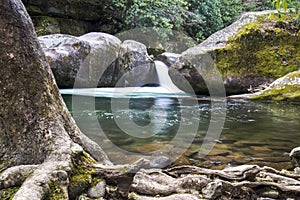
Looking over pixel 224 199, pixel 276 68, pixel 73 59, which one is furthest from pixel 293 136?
pixel 73 59

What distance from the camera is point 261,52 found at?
11.8m

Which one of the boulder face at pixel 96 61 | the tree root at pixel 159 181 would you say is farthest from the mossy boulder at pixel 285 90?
the tree root at pixel 159 181

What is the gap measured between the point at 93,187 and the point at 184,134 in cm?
356

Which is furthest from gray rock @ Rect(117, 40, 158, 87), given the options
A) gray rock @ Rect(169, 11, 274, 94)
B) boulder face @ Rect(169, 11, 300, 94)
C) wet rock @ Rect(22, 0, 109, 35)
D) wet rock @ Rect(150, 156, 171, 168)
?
wet rock @ Rect(150, 156, 171, 168)

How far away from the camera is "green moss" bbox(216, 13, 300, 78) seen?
1151 cm

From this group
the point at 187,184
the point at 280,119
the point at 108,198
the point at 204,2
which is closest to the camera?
Answer: the point at 108,198

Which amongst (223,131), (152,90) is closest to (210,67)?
(152,90)

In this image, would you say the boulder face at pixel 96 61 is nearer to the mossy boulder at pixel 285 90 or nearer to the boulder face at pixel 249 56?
the boulder face at pixel 249 56

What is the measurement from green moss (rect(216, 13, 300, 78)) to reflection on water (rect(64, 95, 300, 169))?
2.29 m

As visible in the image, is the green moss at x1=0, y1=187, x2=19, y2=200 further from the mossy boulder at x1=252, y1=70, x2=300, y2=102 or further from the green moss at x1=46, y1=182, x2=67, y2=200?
the mossy boulder at x1=252, y1=70, x2=300, y2=102

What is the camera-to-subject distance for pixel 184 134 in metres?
5.47

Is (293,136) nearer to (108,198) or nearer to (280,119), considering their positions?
(280,119)

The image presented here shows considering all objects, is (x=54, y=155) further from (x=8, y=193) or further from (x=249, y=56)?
(x=249, y=56)

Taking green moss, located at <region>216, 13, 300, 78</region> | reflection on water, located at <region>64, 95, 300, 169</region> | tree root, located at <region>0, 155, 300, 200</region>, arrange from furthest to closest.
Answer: green moss, located at <region>216, 13, 300, 78</region>, reflection on water, located at <region>64, 95, 300, 169</region>, tree root, located at <region>0, 155, 300, 200</region>
